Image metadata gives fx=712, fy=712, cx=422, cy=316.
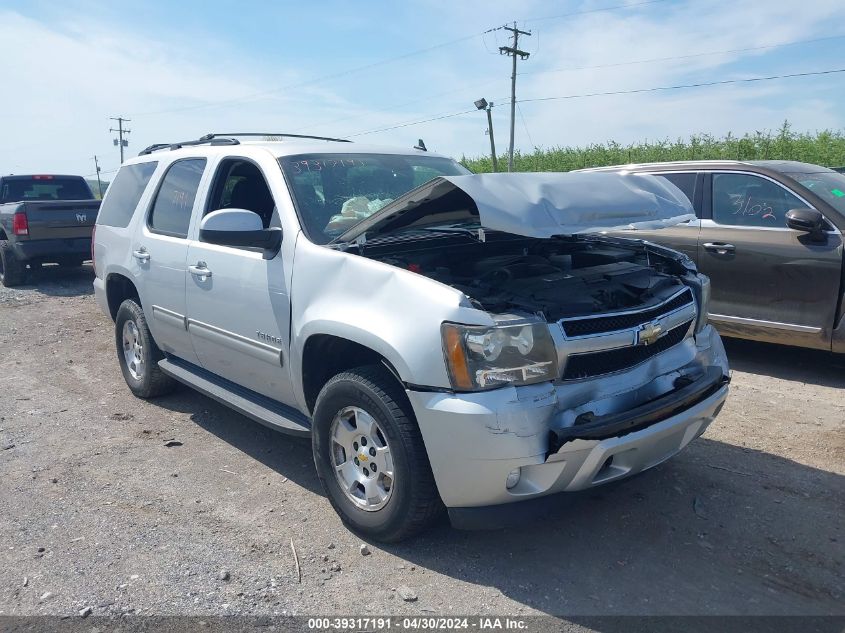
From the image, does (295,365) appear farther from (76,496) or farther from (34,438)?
(34,438)

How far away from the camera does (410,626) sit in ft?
9.21

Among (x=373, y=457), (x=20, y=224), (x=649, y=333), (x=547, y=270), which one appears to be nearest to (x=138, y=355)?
(x=373, y=457)

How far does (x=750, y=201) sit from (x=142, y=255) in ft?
16.6

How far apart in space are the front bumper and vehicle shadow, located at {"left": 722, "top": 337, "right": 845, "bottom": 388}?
3.29 m

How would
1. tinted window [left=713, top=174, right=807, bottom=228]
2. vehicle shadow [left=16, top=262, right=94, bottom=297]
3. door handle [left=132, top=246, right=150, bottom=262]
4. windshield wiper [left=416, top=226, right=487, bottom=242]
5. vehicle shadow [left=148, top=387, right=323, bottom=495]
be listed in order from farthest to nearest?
vehicle shadow [left=16, top=262, right=94, bottom=297] < tinted window [left=713, top=174, right=807, bottom=228] < door handle [left=132, top=246, right=150, bottom=262] < vehicle shadow [left=148, top=387, right=323, bottom=495] < windshield wiper [left=416, top=226, right=487, bottom=242]

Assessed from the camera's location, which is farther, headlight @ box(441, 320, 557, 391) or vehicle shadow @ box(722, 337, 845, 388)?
vehicle shadow @ box(722, 337, 845, 388)

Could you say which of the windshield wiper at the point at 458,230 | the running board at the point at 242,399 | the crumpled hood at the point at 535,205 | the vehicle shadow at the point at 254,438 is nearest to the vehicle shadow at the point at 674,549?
the running board at the point at 242,399

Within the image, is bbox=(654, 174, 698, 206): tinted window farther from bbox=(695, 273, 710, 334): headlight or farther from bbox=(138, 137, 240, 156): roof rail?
bbox=(138, 137, 240, 156): roof rail

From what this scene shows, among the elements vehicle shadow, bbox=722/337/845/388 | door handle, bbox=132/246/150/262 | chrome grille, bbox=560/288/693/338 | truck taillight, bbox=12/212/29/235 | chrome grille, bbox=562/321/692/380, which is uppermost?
truck taillight, bbox=12/212/29/235

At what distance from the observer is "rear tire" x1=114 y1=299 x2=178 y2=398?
536cm

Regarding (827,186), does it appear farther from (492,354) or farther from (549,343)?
(492,354)

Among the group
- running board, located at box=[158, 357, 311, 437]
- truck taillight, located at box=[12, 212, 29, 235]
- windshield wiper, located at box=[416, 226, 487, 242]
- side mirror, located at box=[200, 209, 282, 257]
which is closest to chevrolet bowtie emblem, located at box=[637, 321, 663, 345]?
windshield wiper, located at box=[416, 226, 487, 242]

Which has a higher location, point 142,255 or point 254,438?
point 142,255

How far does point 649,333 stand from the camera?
323 cm
